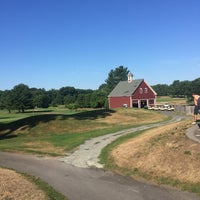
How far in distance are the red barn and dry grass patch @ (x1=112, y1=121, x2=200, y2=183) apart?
5585 cm

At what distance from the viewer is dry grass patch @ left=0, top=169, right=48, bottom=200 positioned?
11.0m

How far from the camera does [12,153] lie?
21.7 metres

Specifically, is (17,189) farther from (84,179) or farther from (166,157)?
(166,157)

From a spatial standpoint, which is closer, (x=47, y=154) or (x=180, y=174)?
(x=180, y=174)

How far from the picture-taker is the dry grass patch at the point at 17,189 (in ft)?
36.0

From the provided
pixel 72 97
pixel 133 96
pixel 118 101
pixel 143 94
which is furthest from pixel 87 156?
pixel 72 97

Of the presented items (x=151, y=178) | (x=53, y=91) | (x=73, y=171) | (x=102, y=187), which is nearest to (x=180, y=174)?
(x=151, y=178)

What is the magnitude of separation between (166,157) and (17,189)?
19.9 ft

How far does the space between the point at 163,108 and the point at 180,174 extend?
5222 cm

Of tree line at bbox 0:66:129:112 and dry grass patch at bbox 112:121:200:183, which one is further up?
tree line at bbox 0:66:129:112

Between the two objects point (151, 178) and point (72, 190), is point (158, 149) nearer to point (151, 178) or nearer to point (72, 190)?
point (151, 178)

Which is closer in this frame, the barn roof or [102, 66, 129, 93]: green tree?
the barn roof

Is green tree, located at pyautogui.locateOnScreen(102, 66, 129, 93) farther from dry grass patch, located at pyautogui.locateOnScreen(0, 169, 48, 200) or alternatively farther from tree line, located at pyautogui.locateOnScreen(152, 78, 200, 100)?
dry grass patch, located at pyautogui.locateOnScreen(0, 169, 48, 200)

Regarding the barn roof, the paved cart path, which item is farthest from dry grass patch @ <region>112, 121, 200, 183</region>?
the barn roof
